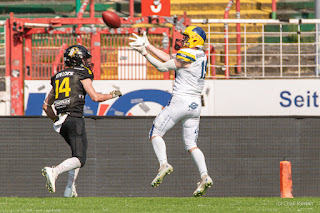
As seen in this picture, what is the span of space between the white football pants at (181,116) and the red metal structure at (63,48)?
4.82 m

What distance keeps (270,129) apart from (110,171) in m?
2.55

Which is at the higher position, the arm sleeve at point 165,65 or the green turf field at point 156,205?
the arm sleeve at point 165,65

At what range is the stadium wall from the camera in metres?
11.5

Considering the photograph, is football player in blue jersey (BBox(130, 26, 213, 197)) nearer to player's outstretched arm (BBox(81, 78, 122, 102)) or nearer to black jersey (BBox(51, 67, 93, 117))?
player's outstretched arm (BBox(81, 78, 122, 102))

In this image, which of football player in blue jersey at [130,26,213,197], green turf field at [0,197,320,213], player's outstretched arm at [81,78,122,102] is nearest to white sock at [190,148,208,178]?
football player in blue jersey at [130,26,213,197]

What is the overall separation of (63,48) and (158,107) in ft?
6.68

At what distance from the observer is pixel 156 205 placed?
855cm

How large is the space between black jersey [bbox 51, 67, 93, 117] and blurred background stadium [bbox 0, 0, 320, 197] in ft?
8.32

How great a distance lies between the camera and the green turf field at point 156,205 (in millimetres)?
7945

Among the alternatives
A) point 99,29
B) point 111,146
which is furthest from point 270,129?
point 99,29

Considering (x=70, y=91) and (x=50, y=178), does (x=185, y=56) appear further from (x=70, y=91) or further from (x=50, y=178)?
(x=50, y=178)

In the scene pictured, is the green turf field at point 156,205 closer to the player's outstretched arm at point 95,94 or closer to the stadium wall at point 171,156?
the player's outstretched arm at point 95,94

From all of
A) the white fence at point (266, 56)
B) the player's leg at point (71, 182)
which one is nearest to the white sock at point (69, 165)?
the player's leg at point (71, 182)

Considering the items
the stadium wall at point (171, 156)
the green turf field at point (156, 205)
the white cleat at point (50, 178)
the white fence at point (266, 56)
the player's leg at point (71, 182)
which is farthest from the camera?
the white fence at point (266, 56)
